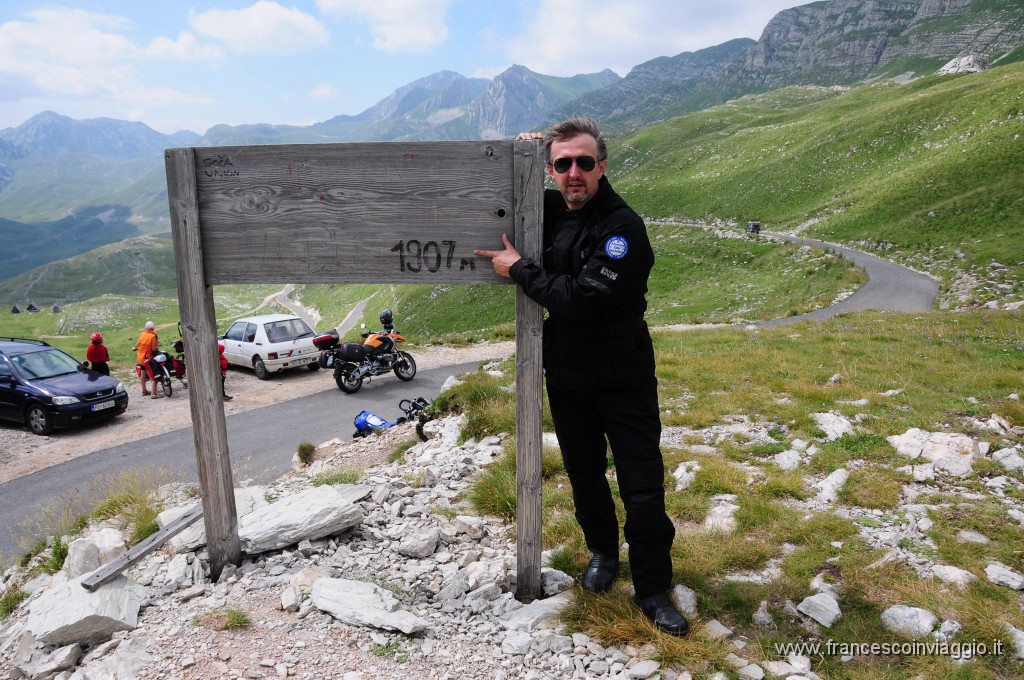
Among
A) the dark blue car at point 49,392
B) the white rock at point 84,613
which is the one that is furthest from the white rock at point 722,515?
the dark blue car at point 49,392

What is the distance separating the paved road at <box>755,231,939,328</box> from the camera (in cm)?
2367

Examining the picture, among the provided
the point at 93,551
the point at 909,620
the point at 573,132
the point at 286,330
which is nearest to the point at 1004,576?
the point at 909,620

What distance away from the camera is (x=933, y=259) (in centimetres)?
3419

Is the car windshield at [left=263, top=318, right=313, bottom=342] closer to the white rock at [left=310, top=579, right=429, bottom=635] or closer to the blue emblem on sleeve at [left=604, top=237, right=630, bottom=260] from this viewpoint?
the white rock at [left=310, top=579, right=429, bottom=635]

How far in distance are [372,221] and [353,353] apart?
1302cm

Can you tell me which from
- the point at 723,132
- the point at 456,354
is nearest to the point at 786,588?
the point at 456,354

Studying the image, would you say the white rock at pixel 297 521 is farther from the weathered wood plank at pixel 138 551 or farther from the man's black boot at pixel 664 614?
the man's black boot at pixel 664 614

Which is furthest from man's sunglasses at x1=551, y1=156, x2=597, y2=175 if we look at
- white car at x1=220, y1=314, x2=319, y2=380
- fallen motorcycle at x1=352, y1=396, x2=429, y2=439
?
white car at x1=220, y1=314, x2=319, y2=380

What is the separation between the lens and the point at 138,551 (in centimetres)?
440

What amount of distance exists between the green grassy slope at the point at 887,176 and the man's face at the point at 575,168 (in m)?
30.3

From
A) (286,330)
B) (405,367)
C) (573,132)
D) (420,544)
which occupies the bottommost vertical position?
(405,367)

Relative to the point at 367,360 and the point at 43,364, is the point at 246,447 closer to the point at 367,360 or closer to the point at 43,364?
the point at 367,360

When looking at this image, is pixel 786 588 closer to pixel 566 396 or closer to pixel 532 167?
pixel 566 396

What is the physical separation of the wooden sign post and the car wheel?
13645 millimetres
